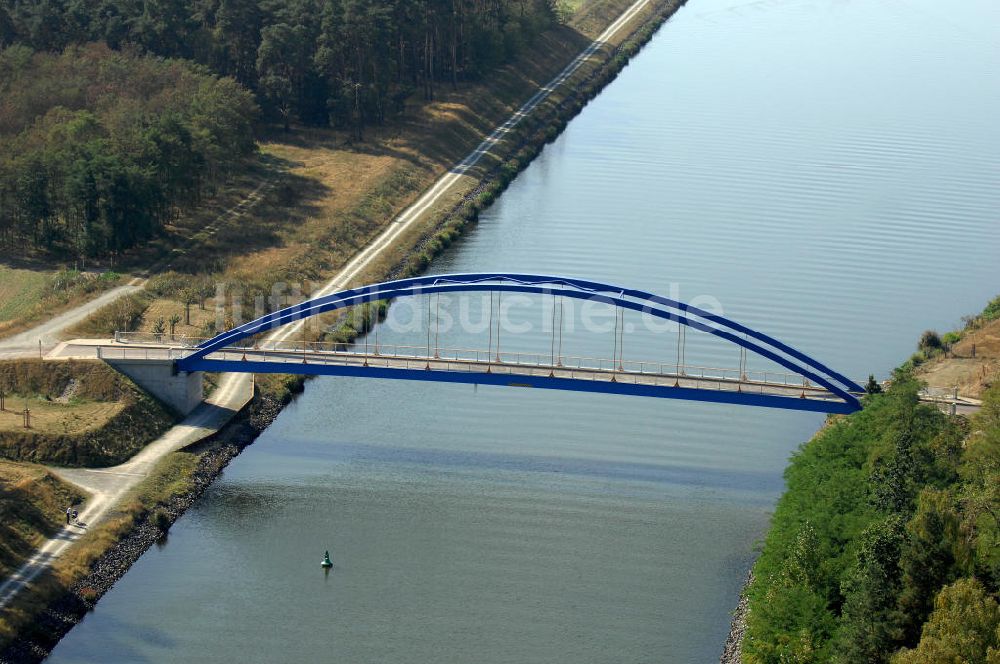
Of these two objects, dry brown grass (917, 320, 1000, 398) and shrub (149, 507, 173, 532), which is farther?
dry brown grass (917, 320, 1000, 398)

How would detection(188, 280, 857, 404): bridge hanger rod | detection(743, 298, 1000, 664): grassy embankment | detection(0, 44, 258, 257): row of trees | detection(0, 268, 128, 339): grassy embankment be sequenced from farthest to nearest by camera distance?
detection(0, 44, 258, 257): row of trees, detection(0, 268, 128, 339): grassy embankment, detection(188, 280, 857, 404): bridge hanger rod, detection(743, 298, 1000, 664): grassy embankment

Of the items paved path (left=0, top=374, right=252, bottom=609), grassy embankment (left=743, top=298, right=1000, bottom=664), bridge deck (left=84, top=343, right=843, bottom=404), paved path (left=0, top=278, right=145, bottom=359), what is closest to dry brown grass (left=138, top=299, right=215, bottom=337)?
paved path (left=0, top=278, right=145, bottom=359)

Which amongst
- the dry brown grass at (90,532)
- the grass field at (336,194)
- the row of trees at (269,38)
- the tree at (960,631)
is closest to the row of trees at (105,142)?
the grass field at (336,194)

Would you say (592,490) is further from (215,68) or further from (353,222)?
(215,68)

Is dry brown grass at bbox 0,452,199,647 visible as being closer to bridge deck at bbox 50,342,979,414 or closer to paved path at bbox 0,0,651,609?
paved path at bbox 0,0,651,609

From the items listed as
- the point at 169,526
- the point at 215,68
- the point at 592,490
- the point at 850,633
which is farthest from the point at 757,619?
the point at 215,68

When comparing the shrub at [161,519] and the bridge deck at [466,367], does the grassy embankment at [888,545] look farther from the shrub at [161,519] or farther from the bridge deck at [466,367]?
the shrub at [161,519]

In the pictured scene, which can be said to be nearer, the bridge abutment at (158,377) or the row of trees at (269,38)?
the bridge abutment at (158,377)

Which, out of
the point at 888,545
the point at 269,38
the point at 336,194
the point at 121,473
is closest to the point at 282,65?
the point at 269,38
